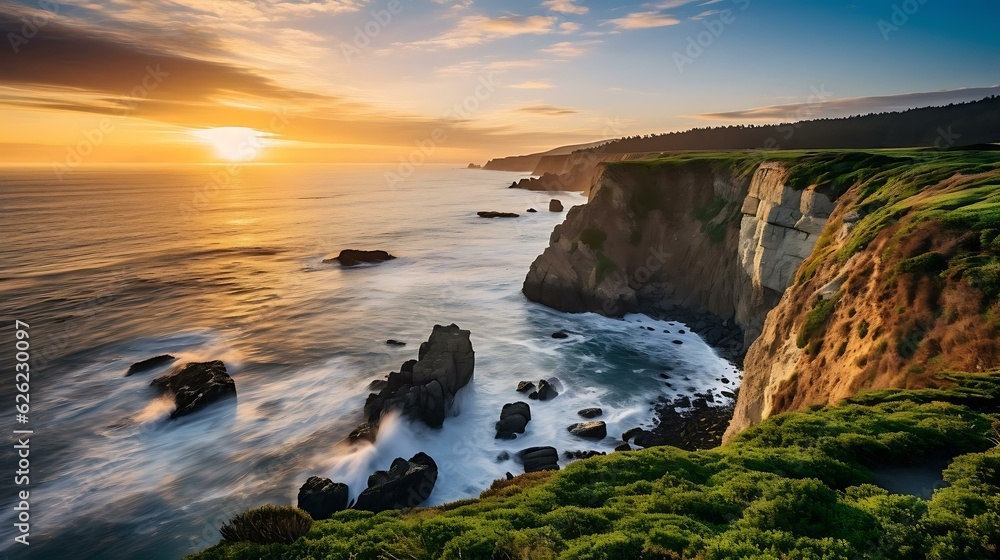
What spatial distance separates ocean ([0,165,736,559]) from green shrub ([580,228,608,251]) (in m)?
10.3

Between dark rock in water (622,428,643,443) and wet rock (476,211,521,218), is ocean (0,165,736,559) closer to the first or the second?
dark rock in water (622,428,643,443)

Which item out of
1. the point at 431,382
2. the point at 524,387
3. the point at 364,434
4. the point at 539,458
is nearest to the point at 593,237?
the point at 524,387

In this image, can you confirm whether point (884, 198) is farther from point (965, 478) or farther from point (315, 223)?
point (315, 223)

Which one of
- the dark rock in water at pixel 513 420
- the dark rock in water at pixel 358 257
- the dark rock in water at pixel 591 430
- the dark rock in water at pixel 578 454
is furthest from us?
the dark rock in water at pixel 358 257

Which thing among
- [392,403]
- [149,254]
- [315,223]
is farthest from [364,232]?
[392,403]

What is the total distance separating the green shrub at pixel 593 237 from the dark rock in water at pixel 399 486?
37.3m

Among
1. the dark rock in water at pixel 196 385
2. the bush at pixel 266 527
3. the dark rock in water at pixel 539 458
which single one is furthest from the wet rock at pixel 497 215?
the bush at pixel 266 527

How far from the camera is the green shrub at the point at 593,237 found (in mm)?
55656

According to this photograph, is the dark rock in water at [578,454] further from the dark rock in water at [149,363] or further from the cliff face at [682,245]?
the dark rock in water at [149,363]

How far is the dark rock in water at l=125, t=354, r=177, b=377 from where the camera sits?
3606 cm

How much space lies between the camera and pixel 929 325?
15.8 m

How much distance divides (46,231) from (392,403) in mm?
99647

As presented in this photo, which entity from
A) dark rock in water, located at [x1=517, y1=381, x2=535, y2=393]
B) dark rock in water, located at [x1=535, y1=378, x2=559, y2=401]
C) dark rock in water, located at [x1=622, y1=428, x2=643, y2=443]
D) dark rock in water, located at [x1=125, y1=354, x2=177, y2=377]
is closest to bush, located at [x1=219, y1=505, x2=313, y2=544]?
dark rock in water, located at [x1=622, y1=428, x2=643, y2=443]

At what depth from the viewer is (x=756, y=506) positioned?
32.7 ft
